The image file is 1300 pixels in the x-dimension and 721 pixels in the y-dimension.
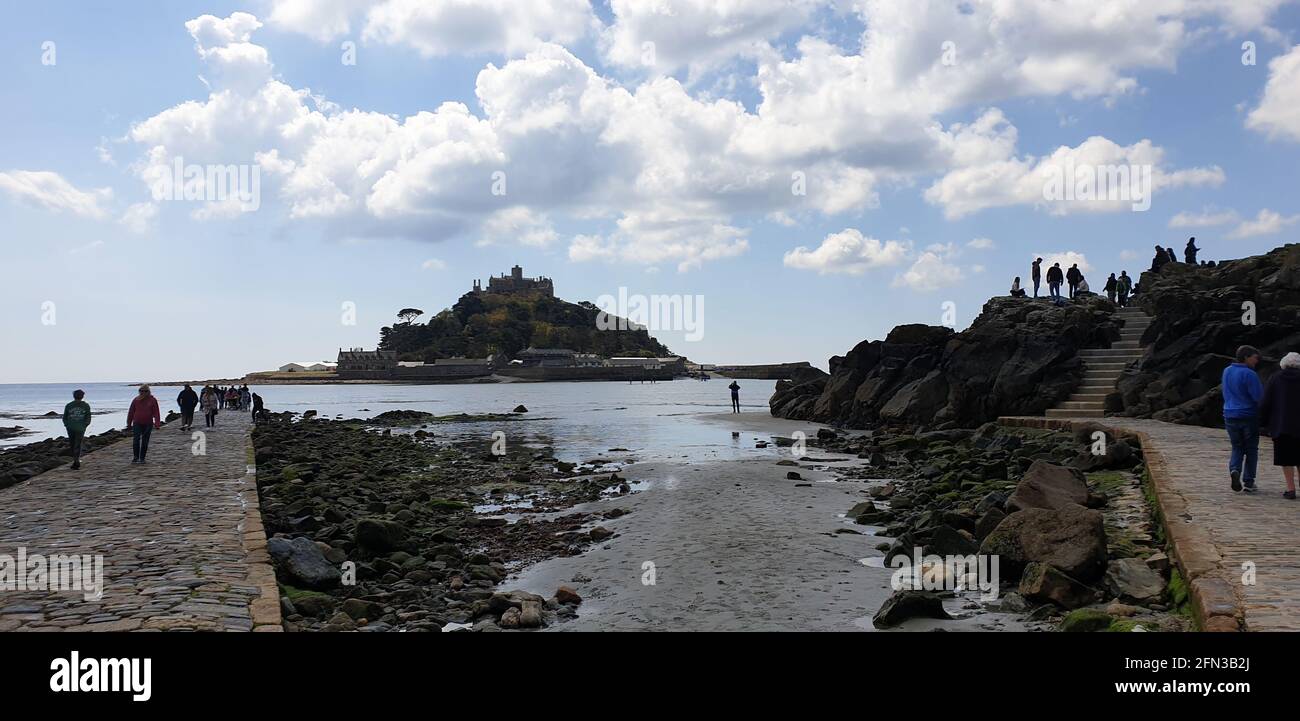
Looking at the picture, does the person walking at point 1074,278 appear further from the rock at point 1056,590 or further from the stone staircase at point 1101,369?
the rock at point 1056,590

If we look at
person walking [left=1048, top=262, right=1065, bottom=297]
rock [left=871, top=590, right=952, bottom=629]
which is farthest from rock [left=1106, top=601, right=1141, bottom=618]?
person walking [left=1048, top=262, right=1065, bottom=297]

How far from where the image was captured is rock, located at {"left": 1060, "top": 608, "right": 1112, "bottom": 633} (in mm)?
6898

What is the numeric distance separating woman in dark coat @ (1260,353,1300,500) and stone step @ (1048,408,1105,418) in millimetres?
13493

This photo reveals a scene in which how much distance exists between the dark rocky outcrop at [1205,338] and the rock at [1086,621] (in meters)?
14.2

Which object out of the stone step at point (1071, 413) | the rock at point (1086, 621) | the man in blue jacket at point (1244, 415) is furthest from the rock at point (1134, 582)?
the stone step at point (1071, 413)

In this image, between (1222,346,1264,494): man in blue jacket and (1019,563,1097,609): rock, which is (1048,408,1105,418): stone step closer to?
(1222,346,1264,494): man in blue jacket

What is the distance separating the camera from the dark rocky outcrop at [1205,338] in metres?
19.3

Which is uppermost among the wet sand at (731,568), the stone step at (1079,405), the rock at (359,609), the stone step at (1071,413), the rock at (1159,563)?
the stone step at (1079,405)

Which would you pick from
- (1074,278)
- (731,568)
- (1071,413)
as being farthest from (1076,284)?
(731,568)

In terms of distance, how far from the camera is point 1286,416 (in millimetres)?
9641

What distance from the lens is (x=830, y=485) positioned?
20203mm

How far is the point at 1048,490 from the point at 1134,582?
3165 millimetres
